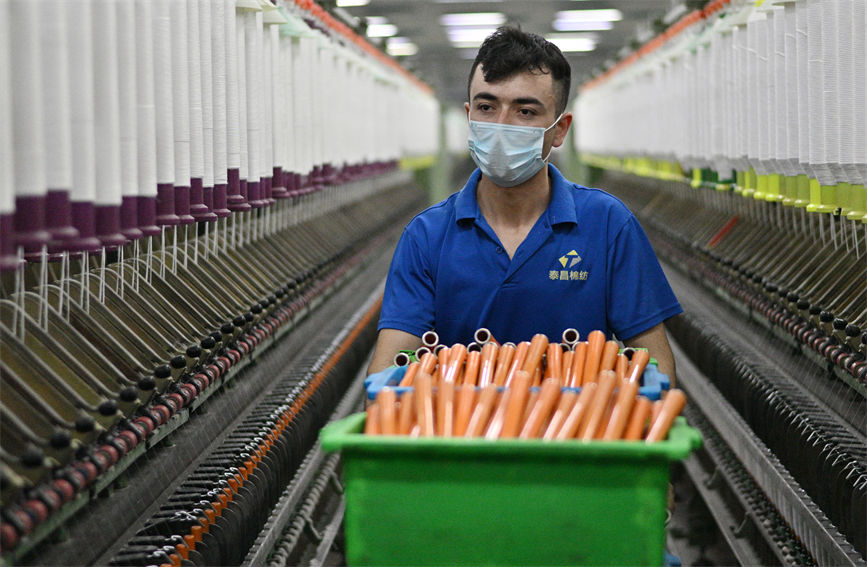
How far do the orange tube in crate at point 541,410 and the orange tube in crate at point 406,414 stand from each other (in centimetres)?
21

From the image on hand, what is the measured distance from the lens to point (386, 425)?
6.51ft

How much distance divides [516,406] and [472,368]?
38 centimetres

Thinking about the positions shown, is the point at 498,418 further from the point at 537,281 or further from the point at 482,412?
the point at 537,281

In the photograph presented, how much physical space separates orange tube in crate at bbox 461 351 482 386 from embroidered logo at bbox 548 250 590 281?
67 cm

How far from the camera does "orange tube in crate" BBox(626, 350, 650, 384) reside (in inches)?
91.7

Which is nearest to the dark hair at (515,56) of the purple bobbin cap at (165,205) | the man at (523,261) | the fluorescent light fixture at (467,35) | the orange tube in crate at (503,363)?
the man at (523,261)

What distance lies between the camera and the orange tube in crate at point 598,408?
196 cm

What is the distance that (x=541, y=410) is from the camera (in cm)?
200

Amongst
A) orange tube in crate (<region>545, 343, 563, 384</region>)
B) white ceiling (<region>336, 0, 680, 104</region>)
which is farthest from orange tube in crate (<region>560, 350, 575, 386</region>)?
white ceiling (<region>336, 0, 680, 104</region>)

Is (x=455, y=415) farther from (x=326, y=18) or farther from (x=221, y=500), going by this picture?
(x=326, y=18)

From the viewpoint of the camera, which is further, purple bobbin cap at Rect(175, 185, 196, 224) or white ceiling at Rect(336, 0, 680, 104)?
white ceiling at Rect(336, 0, 680, 104)

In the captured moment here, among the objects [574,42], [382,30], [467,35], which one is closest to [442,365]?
[382,30]

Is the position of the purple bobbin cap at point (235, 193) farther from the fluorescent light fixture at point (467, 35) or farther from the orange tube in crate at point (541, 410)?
the fluorescent light fixture at point (467, 35)

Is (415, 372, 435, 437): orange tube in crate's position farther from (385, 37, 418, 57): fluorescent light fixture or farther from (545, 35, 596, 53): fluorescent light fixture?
(545, 35, 596, 53): fluorescent light fixture
